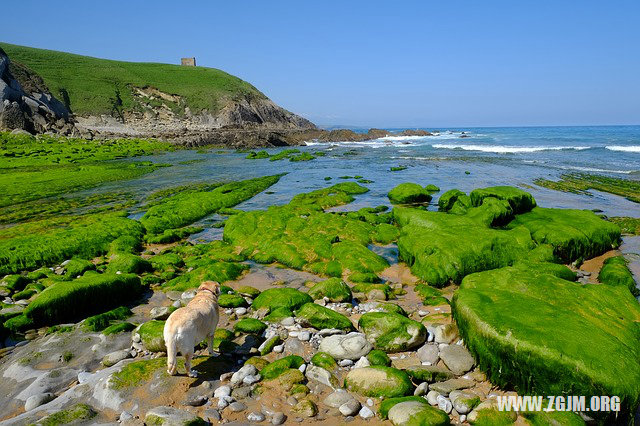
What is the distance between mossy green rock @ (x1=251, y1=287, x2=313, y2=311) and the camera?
8.76 meters

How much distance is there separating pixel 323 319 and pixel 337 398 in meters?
2.28

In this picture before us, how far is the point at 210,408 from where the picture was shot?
5.26 m

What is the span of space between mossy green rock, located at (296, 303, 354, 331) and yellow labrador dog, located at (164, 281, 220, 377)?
221 cm

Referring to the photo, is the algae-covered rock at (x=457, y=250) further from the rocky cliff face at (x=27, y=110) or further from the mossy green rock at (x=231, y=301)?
the rocky cliff face at (x=27, y=110)

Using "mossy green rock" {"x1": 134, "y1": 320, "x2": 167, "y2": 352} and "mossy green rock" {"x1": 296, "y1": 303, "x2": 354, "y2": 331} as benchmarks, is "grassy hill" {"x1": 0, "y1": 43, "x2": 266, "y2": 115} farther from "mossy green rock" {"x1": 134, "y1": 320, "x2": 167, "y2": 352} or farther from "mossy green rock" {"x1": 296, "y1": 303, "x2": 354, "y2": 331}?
"mossy green rock" {"x1": 296, "y1": 303, "x2": 354, "y2": 331}

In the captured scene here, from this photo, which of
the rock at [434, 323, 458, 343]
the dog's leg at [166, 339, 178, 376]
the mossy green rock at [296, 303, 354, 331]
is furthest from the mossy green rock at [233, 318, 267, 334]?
the rock at [434, 323, 458, 343]

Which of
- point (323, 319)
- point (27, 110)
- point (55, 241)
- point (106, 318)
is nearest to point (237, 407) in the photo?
point (323, 319)

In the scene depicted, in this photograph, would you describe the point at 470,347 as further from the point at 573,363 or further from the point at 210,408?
the point at 210,408

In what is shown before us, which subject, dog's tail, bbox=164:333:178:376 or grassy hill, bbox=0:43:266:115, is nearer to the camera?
dog's tail, bbox=164:333:178:376

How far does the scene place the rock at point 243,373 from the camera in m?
5.88

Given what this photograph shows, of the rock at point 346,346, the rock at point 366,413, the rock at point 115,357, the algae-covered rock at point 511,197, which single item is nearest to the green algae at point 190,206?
the rock at point 115,357

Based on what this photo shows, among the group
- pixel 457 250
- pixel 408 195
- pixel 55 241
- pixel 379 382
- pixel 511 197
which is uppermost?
pixel 511 197

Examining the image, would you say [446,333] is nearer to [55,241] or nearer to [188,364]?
[188,364]

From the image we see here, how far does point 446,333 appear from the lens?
712 centimetres
